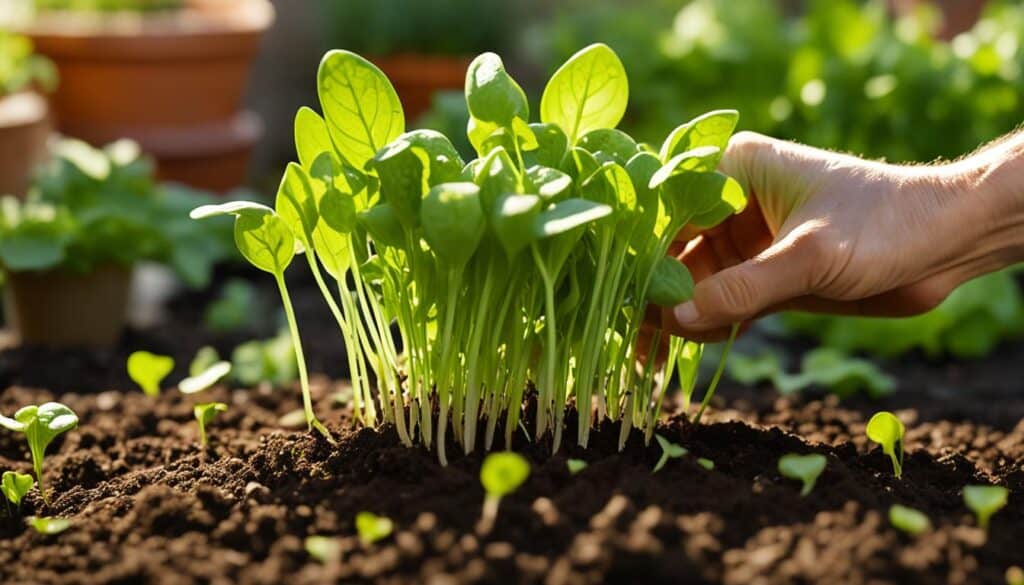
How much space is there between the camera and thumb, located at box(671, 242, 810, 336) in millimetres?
1546

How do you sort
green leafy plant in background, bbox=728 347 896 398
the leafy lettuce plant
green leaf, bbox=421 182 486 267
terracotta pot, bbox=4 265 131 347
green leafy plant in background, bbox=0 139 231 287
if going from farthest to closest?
1. terracotta pot, bbox=4 265 131 347
2. green leafy plant in background, bbox=0 139 231 287
3. green leafy plant in background, bbox=728 347 896 398
4. the leafy lettuce plant
5. green leaf, bbox=421 182 486 267

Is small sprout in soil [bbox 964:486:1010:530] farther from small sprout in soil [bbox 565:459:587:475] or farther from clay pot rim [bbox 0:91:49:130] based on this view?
clay pot rim [bbox 0:91:49:130]

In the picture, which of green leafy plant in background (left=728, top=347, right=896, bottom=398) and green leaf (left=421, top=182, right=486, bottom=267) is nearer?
green leaf (left=421, top=182, right=486, bottom=267)

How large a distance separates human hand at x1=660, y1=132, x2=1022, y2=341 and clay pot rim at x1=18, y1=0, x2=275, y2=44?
2.73 m

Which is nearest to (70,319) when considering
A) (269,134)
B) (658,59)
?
(658,59)

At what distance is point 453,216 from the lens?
1272 mm

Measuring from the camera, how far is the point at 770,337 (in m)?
3.39

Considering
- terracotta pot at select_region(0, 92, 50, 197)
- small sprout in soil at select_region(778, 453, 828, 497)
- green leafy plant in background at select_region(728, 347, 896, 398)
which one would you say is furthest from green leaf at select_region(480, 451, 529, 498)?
terracotta pot at select_region(0, 92, 50, 197)

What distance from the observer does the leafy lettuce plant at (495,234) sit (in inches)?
55.0

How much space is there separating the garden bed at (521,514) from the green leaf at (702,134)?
362mm

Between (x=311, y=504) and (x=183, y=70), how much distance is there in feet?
10.3

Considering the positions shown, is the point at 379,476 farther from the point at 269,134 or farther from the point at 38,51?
the point at 269,134

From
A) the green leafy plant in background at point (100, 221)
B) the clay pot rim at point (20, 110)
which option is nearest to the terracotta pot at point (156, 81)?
the clay pot rim at point (20, 110)

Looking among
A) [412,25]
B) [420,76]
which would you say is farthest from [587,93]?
[412,25]
